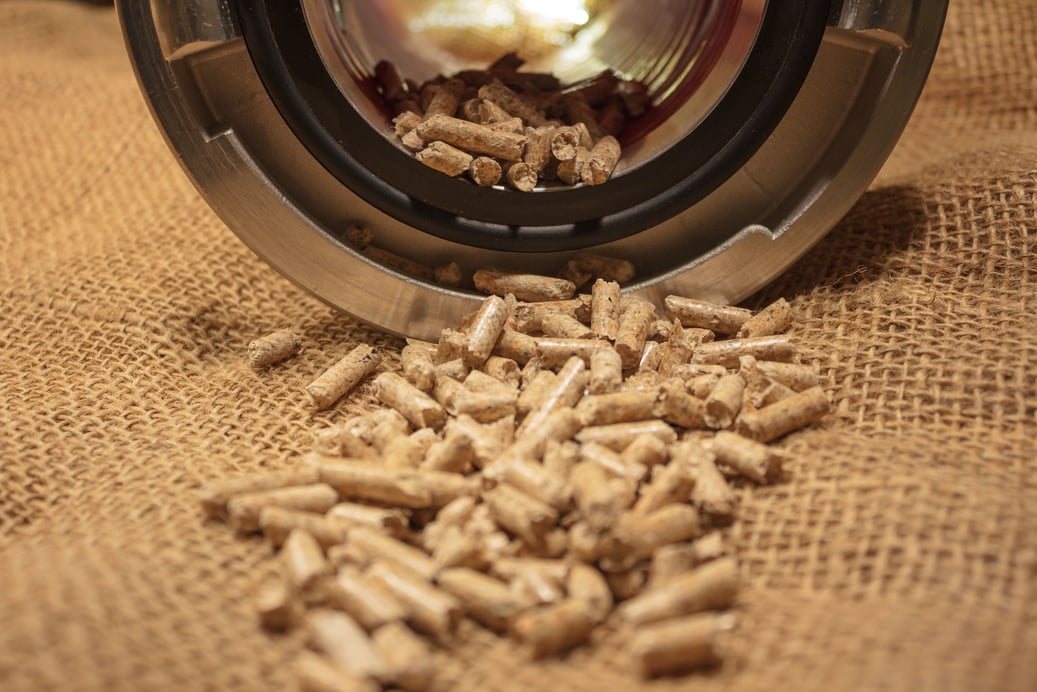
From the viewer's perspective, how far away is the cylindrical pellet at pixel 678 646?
3.01 feet

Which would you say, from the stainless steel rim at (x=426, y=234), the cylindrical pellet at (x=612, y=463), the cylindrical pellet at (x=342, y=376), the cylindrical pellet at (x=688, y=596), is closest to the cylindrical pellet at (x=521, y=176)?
the stainless steel rim at (x=426, y=234)

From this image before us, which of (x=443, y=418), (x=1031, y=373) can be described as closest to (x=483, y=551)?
(x=443, y=418)

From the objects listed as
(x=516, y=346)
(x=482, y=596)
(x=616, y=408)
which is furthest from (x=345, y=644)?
(x=516, y=346)

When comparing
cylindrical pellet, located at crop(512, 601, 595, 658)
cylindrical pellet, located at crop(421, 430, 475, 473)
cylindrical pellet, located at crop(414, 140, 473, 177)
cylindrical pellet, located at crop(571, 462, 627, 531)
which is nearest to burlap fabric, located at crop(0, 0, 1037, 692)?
cylindrical pellet, located at crop(512, 601, 595, 658)

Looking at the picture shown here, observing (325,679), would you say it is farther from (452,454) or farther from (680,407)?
(680,407)

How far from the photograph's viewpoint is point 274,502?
1.12 m

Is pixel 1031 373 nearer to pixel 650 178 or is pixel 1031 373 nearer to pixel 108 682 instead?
pixel 650 178

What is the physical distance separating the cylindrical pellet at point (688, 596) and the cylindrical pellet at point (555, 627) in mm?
49

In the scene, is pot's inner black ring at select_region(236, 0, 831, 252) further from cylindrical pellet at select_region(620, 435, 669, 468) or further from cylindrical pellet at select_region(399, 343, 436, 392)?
cylindrical pellet at select_region(620, 435, 669, 468)

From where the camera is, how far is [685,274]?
1511 mm

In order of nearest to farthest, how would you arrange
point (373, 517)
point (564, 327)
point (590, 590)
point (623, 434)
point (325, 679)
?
point (325, 679) < point (590, 590) < point (373, 517) < point (623, 434) < point (564, 327)

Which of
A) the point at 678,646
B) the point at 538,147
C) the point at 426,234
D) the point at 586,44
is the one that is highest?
the point at 586,44

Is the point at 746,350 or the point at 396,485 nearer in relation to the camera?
the point at 396,485

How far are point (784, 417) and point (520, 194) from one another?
52cm
